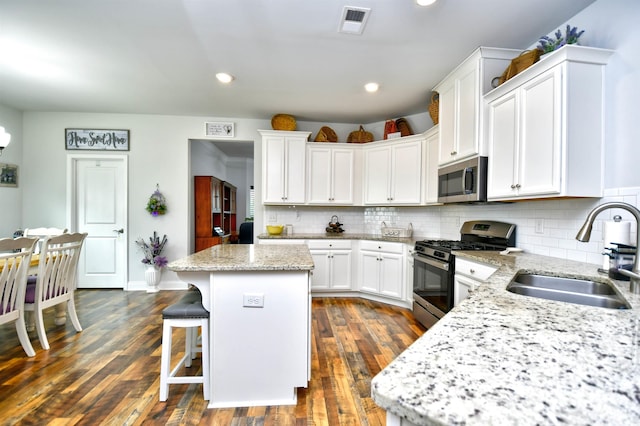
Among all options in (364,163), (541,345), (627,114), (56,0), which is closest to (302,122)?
(364,163)

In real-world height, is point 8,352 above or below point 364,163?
below

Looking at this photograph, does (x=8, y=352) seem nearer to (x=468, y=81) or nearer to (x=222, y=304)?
(x=222, y=304)

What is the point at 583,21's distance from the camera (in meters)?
2.04

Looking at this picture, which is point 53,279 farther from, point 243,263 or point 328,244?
point 328,244

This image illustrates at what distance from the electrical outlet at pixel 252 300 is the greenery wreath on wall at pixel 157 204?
10.7 feet

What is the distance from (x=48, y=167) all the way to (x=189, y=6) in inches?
154

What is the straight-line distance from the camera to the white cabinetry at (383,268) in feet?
12.1

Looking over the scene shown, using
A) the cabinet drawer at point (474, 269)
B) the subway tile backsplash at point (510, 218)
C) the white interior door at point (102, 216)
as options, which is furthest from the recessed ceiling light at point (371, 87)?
the white interior door at point (102, 216)

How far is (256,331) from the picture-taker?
180 centimetres

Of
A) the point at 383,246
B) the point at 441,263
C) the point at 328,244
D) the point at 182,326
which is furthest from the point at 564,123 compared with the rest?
the point at 328,244

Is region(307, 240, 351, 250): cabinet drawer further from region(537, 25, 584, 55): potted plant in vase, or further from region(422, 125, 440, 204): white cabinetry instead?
region(537, 25, 584, 55): potted plant in vase

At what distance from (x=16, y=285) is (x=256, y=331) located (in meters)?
2.09

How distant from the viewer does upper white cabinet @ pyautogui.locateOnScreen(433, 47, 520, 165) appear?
2.46 m

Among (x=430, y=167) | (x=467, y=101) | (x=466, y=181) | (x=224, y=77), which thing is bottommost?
(x=466, y=181)
